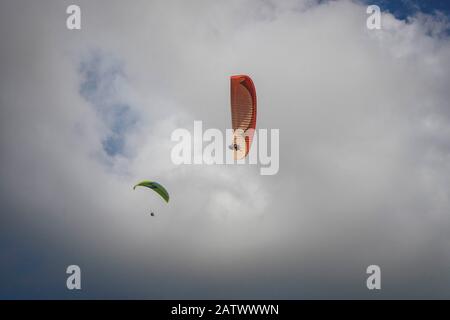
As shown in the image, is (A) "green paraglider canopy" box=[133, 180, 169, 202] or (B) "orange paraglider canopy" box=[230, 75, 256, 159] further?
(A) "green paraglider canopy" box=[133, 180, 169, 202]

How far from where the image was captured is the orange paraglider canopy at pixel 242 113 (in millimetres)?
51344

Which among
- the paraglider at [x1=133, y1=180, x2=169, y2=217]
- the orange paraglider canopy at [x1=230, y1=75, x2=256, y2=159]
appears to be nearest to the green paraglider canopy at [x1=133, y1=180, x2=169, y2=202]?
the paraglider at [x1=133, y1=180, x2=169, y2=217]

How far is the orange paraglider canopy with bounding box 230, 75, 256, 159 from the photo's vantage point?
51344 millimetres

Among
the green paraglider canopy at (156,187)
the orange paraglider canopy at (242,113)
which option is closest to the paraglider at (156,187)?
Answer: the green paraglider canopy at (156,187)

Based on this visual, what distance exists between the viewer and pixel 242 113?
52156 millimetres

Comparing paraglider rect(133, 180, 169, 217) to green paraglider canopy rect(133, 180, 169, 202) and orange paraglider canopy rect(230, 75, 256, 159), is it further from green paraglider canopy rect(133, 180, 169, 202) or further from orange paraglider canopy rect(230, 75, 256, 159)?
orange paraglider canopy rect(230, 75, 256, 159)

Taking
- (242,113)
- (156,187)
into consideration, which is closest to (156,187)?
(156,187)

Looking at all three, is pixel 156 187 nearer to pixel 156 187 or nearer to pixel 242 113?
pixel 156 187

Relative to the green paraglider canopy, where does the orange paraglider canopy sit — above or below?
above
